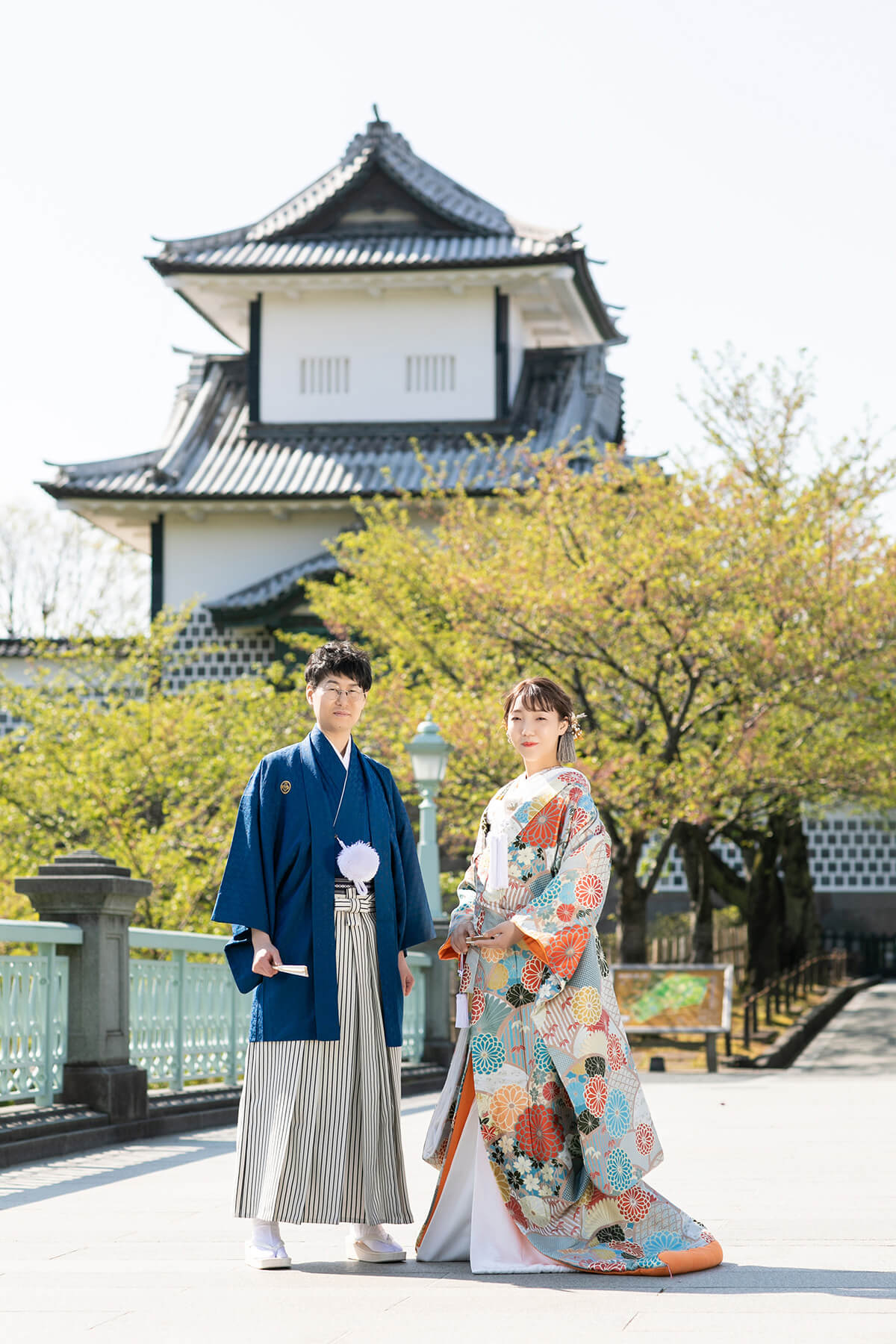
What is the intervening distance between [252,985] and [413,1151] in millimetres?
3403

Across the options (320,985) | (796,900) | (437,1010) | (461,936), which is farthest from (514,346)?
(320,985)

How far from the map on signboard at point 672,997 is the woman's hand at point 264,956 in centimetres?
1168

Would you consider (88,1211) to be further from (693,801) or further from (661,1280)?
(693,801)

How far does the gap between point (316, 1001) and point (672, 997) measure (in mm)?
12059

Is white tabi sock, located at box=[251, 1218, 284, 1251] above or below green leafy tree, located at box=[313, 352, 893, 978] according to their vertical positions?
below

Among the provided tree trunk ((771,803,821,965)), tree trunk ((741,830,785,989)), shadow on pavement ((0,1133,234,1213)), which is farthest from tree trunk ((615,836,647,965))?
shadow on pavement ((0,1133,234,1213))

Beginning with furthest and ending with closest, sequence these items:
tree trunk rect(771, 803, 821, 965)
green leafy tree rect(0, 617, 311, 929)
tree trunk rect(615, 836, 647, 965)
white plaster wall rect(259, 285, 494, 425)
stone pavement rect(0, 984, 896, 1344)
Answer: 1. tree trunk rect(771, 803, 821, 965)
2. white plaster wall rect(259, 285, 494, 425)
3. tree trunk rect(615, 836, 647, 965)
4. green leafy tree rect(0, 617, 311, 929)
5. stone pavement rect(0, 984, 896, 1344)

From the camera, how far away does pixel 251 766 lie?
17.3 m

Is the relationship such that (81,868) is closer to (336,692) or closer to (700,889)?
(336,692)

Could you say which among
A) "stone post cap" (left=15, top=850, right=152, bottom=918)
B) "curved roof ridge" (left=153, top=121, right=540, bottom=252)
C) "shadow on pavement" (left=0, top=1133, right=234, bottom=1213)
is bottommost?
"shadow on pavement" (left=0, top=1133, right=234, bottom=1213)

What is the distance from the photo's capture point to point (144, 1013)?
948 centimetres

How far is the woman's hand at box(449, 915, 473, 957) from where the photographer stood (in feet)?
17.2

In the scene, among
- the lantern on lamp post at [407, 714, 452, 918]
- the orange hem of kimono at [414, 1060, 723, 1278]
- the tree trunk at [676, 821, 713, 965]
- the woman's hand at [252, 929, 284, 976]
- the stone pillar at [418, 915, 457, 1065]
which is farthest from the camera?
the tree trunk at [676, 821, 713, 965]

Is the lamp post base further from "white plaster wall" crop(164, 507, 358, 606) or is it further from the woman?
"white plaster wall" crop(164, 507, 358, 606)
